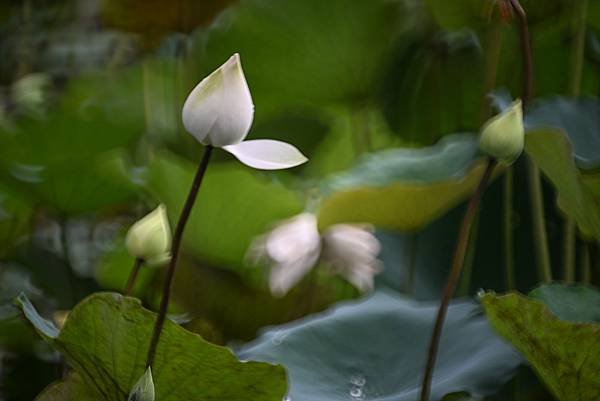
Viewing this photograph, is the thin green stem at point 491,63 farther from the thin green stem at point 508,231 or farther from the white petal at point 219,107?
the white petal at point 219,107

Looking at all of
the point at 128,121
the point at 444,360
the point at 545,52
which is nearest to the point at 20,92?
the point at 128,121

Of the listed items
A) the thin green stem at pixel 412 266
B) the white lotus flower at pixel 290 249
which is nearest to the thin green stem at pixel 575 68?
the thin green stem at pixel 412 266

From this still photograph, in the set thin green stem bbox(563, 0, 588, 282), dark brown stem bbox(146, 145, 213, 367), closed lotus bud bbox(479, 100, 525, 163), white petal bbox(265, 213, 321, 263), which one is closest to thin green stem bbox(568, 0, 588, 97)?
thin green stem bbox(563, 0, 588, 282)

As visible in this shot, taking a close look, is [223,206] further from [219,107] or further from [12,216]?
[219,107]

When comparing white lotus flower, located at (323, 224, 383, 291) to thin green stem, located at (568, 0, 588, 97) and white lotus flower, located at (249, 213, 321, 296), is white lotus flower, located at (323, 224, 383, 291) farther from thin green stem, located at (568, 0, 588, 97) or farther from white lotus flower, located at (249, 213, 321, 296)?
thin green stem, located at (568, 0, 588, 97)

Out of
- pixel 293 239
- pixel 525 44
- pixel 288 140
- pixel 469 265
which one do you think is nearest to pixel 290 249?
pixel 293 239

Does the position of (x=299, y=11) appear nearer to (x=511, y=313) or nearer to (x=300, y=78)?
(x=300, y=78)
